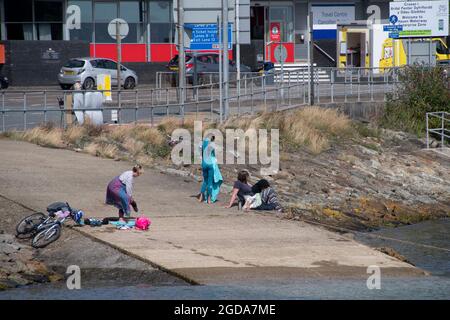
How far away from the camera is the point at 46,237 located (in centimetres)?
1877

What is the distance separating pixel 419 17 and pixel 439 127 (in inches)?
343

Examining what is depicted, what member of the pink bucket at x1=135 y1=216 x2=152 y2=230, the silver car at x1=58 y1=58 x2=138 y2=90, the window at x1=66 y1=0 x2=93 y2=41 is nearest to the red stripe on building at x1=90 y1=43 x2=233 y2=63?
the window at x1=66 y1=0 x2=93 y2=41

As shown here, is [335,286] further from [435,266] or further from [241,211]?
[241,211]

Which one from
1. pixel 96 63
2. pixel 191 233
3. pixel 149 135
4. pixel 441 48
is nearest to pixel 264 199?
pixel 191 233

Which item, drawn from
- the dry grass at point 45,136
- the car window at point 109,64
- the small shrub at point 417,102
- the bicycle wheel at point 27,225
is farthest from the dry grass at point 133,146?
the car window at point 109,64

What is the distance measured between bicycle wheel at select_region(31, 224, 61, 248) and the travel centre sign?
29.8 m

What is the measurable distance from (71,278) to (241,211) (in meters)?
6.31

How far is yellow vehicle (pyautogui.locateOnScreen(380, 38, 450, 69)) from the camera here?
155ft

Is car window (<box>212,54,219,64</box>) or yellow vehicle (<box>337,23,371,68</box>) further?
yellow vehicle (<box>337,23,371,68</box>)

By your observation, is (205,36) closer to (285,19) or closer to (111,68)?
(111,68)

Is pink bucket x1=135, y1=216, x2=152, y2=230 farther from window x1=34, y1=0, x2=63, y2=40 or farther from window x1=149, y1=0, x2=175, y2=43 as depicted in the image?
window x1=149, y1=0, x2=175, y2=43

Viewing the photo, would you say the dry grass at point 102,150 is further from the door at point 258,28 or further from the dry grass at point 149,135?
the door at point 258,28

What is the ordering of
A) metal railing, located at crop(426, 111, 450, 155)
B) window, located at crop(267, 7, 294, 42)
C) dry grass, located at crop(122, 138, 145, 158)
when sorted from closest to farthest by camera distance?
dry grass, located at crop(122, 138, 145, 158) → metal railing, located at crop(426, 111, 450, 155) → window, located at crop(267, 7, 294, 42)

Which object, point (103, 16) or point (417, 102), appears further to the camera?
point (103, 16)
